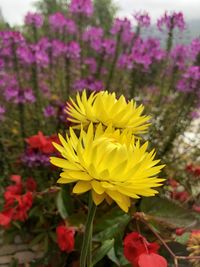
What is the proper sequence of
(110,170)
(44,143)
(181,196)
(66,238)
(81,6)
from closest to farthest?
(110,170) < (66,238) < (44,143) < (181,196) < (81,6)

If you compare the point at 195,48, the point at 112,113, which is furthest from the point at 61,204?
the point at 195,48

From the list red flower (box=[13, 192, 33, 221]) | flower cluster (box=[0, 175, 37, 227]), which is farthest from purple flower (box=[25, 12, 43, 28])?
red flower (box=[13, 192, 33, 221])

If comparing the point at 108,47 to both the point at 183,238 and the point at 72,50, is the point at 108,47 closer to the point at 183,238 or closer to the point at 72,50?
the point at 72,50

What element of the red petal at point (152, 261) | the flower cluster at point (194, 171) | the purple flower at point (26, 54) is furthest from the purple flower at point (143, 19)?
the red petal at point (152, 261)

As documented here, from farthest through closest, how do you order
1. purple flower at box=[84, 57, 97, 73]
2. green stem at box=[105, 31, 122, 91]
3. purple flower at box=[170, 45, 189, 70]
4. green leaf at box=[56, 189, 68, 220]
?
purple flower at box=[84, 57, 97, 73], green stem at box=[105, 31, 122, 91], purple flower at box=[170, 45, 189, 70], green leaf at box=[56, 189, 68, 220]

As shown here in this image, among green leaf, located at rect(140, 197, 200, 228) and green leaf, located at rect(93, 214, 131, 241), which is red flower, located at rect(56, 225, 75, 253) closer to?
green leaf, located at rect(93, 214, 131, 241)

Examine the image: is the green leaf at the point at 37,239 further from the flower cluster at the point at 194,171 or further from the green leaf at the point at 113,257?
the flower cluster at the point at 194,171

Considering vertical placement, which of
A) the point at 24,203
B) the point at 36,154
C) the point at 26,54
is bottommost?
the point at 24,203
